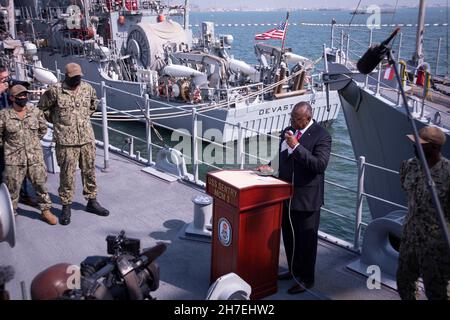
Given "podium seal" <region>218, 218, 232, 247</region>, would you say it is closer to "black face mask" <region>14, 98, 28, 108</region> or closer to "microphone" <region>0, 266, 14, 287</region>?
"microphone" <region>0, 266, 14, 287</region>

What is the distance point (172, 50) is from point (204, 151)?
21.6 ft

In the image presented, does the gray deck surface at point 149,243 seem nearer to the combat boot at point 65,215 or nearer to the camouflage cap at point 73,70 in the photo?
the combat boot at point 65,215

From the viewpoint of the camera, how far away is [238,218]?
11.3ft

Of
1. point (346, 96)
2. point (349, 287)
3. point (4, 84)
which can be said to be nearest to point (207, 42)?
point (346, 96)

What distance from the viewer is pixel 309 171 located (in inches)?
143

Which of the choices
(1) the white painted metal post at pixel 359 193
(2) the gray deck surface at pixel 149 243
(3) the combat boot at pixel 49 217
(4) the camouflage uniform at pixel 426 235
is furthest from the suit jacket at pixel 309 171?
(3) the combat boot at pixel 49 217

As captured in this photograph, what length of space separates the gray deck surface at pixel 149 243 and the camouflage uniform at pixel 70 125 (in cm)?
49

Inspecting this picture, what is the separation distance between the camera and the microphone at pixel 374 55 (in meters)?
2.69

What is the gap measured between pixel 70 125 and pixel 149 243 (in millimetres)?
1488

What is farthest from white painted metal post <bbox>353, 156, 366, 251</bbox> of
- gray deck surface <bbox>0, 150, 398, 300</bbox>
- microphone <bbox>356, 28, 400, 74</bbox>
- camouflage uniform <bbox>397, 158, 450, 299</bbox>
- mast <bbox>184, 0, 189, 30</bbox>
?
mast <bbox>184, 0, 189, 30</bbox>

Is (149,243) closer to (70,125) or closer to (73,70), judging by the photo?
(70,125)

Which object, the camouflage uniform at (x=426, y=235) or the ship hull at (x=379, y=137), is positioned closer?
the camouflage uniform at (x=426, y=235)

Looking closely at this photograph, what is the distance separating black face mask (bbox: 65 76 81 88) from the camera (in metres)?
4.78
